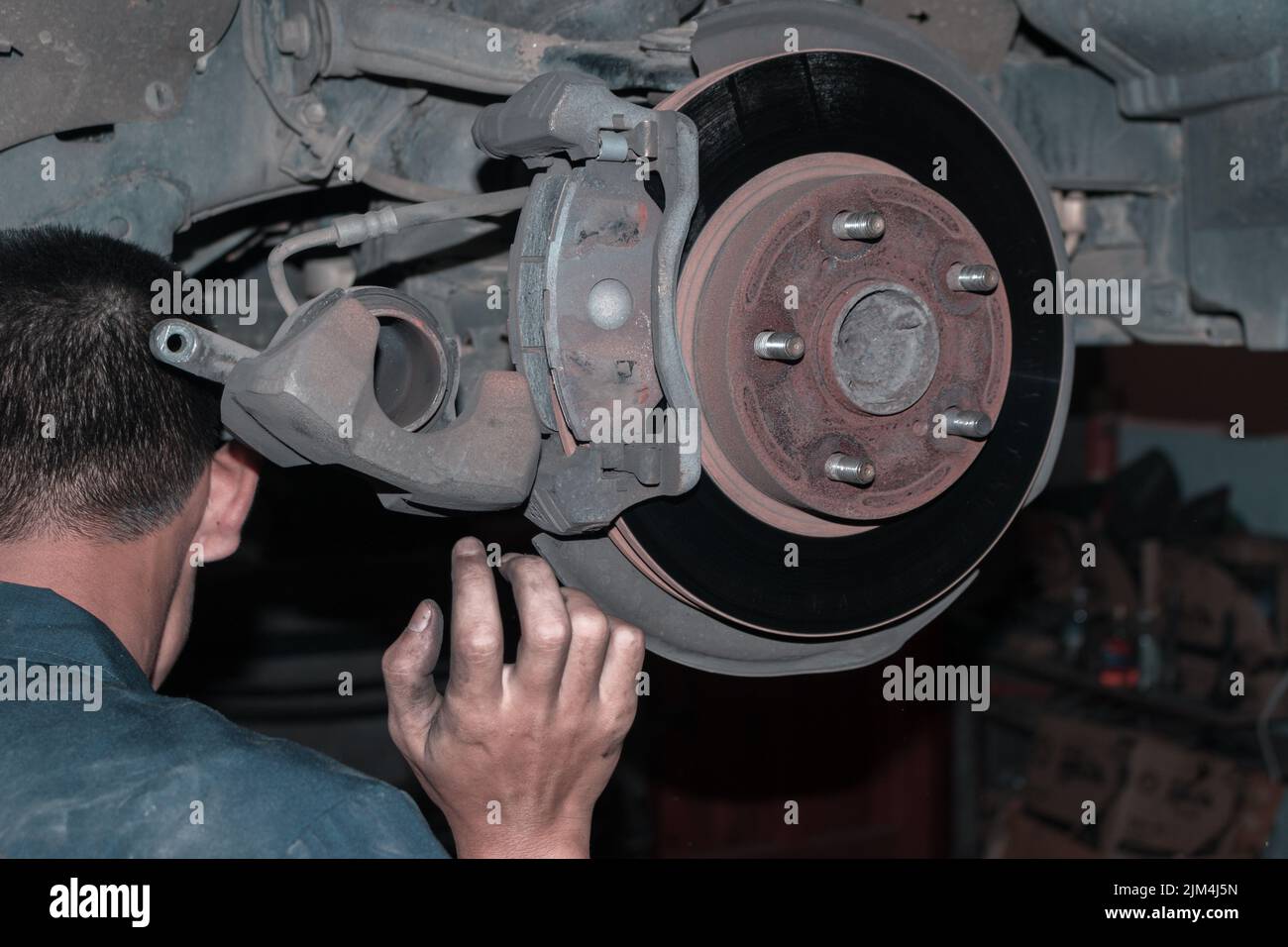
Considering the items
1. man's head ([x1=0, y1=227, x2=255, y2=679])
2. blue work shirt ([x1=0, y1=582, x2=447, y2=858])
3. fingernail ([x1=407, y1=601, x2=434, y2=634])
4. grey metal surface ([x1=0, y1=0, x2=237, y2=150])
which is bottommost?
blue work shirt ([x1=0, y1=582, x2=447, y2=858])

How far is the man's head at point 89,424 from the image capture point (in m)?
0.80

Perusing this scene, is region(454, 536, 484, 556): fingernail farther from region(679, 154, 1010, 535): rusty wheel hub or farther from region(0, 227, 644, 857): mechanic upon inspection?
region(679, 154, 1010, 535): rusty wheel hub

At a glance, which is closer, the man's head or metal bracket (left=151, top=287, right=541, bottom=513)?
metal bracket (left=151, top=287, right=541, bottom=513)

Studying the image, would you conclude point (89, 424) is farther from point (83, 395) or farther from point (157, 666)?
point (157, 666)

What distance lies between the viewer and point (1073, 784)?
2.62 metres

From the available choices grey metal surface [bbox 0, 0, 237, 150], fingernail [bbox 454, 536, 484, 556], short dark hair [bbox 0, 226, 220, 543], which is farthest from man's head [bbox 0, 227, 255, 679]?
fingernail [bbox 454, 536, 484, 556]

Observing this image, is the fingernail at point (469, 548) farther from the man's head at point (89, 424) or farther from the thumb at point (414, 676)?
the man's head at point (89, 424)

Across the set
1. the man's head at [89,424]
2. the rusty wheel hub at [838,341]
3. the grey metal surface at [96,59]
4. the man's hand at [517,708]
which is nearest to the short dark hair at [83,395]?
the man's head at [89,424]

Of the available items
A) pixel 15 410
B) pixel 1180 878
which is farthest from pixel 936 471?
pixel 15 410

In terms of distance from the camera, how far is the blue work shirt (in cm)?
68

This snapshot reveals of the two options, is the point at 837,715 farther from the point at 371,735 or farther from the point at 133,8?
the point at 133,8

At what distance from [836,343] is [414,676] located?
32 centimetres

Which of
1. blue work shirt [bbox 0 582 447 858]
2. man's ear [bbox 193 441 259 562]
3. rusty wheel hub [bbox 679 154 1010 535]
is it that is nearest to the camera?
blue work shirt [bbox 0 582 447 858]

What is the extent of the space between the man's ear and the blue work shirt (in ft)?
0.64
